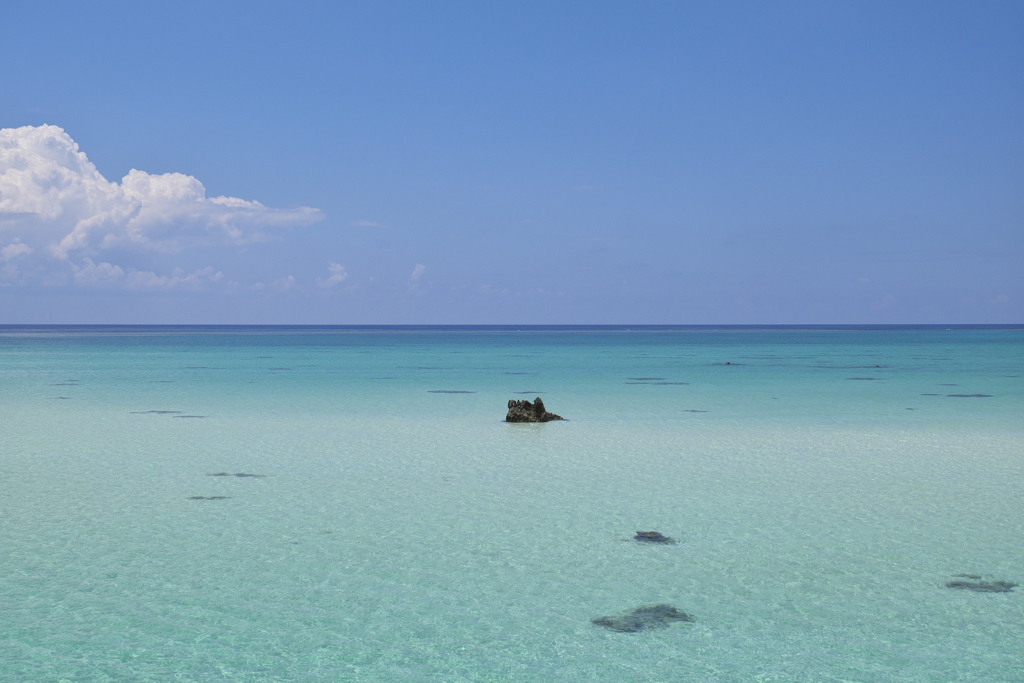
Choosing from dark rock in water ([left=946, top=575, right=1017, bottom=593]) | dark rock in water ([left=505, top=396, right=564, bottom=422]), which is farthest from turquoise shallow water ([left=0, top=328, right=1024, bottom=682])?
dark rock in water ([left=505, top=396, right=564, bottom=422])

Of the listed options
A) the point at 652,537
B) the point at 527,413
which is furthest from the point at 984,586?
the point at 527,413

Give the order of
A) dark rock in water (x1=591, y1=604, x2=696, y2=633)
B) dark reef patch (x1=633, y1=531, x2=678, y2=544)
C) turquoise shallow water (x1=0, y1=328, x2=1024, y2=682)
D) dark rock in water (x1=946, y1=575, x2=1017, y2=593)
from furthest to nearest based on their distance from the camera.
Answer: dark reef patch (x1=633, y1=531, x2=678, y2=544)
dark rock in water (x1=946, y1=575, x2=1017, y2=593)
dark rock in water (x1=591, y1=604, x2=696, y2=633)
turquoise shallow water (x1=0, y1=328, x2=1024, y2=682)

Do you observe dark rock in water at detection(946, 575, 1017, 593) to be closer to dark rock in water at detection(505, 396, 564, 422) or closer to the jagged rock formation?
the jagged rock formation

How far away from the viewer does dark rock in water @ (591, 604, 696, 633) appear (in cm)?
667

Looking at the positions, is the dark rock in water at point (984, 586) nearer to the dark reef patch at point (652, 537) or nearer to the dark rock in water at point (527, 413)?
the dark reef patch at point (652, 537)

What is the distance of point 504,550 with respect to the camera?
890 centimetres

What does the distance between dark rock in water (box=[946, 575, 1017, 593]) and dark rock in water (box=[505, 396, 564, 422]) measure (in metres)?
13.4

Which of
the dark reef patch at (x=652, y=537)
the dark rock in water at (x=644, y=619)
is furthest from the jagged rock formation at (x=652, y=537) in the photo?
the dark rock in water at (x=644, y=619)

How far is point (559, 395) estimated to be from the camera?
96.5 feet

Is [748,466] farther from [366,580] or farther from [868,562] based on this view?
[366,580]

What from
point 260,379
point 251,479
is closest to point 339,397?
point 260,379

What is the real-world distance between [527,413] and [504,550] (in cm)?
1184

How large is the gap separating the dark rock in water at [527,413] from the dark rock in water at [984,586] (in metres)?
13.4

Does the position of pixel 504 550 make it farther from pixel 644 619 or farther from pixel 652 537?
pixel 644 619
